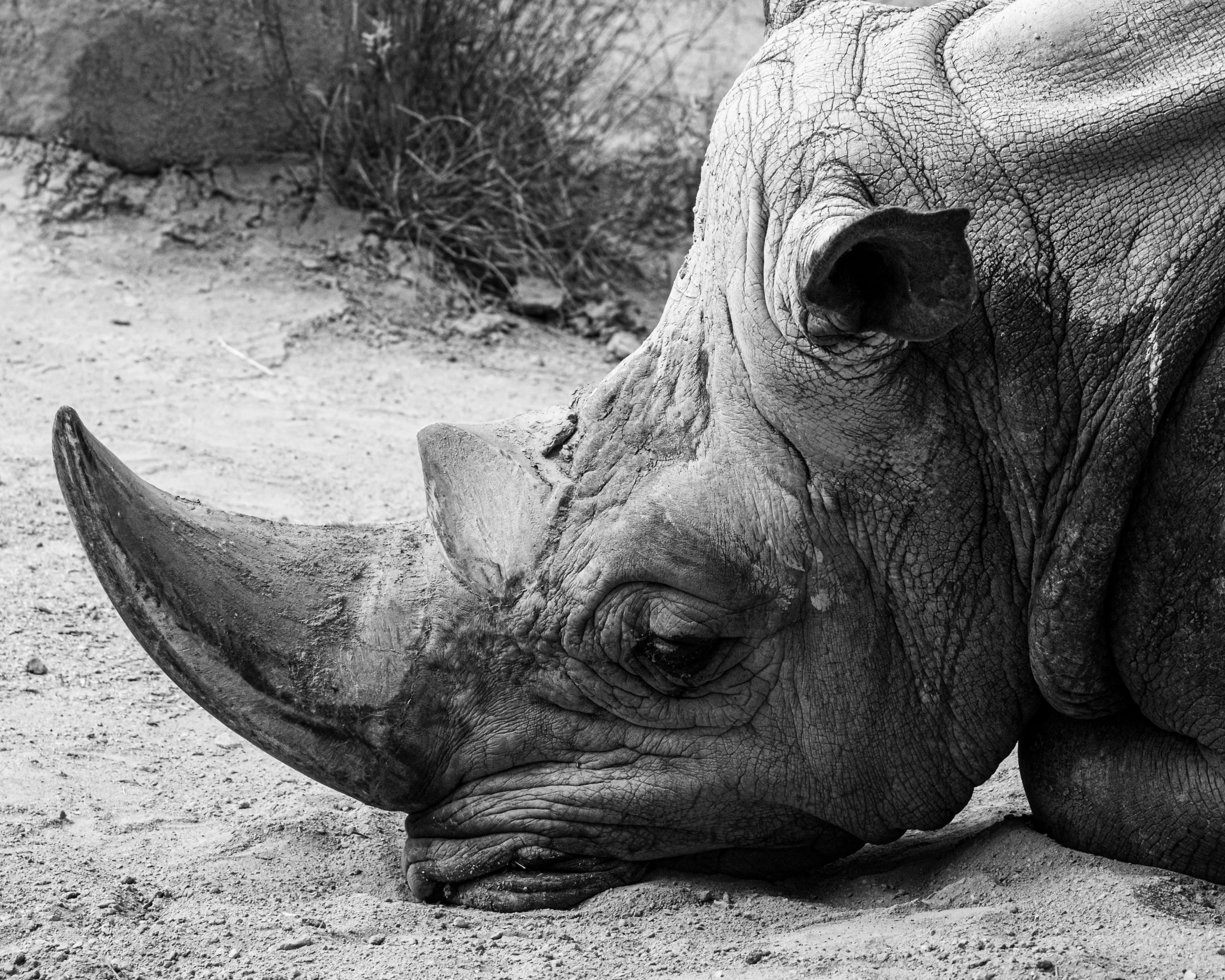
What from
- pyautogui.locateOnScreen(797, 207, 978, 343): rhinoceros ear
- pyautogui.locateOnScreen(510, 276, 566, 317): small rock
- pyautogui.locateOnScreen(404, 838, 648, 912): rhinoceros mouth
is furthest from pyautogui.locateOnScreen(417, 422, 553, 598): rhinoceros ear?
pyautogui.locateOnScreen(510, 276, 566, 317): small rock

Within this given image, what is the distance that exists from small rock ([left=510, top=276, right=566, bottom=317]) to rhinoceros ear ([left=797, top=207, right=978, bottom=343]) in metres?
5.47

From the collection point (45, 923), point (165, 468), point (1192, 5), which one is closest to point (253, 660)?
point (45, 923)

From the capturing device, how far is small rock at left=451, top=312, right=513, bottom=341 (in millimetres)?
8367

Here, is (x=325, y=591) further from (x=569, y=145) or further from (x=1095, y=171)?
(x=569, y=145)

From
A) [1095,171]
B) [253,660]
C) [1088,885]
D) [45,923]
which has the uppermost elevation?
[1095,171]

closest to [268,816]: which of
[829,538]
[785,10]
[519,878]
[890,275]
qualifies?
[519,878]

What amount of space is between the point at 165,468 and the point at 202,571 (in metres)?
3.02

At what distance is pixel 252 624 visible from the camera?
340 cm

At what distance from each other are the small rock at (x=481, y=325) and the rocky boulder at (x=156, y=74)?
132cm

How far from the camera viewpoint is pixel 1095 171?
3.25 meters

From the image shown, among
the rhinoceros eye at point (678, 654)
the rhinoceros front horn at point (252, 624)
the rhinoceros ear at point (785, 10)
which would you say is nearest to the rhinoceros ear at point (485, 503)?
the rhinoceros front horn at point (252, 624)

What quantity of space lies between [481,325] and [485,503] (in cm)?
496

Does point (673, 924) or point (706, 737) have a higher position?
point (706, 737)

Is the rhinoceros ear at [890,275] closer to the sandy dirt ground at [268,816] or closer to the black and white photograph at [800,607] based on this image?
the black and white photograph at [800,607]
